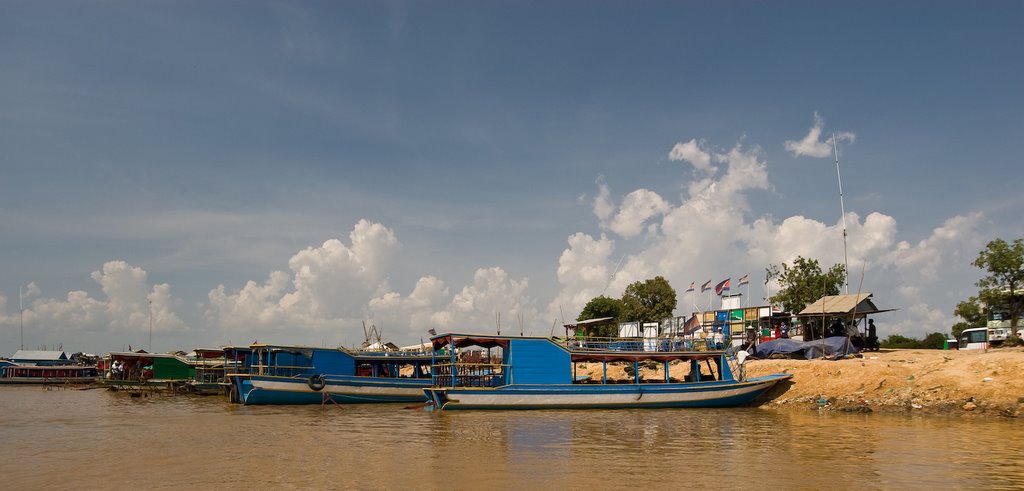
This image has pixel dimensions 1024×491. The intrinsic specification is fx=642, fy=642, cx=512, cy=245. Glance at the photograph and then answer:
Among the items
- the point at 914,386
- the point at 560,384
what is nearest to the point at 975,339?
the point at 914,386

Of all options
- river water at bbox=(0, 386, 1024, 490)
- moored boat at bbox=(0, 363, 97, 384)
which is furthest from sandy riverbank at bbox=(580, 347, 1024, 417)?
moored boat at bbox=(0, 363, 97, 384)

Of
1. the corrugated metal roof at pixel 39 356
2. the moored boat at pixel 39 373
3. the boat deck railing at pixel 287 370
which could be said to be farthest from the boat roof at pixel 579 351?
the corrugated metal roof at pixel 39 356

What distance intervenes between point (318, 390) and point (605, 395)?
14483 millimetres

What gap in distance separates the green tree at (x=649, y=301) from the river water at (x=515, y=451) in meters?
40.4

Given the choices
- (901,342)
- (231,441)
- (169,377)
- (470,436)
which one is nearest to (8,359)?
(169,377)

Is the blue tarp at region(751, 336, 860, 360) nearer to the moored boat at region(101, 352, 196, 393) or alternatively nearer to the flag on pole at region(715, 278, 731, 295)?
the flag on pole at region(715, 278, 731, 295)

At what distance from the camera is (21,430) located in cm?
2350

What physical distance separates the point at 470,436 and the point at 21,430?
1692 centimetres

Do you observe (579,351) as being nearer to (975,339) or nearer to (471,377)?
(471,377)

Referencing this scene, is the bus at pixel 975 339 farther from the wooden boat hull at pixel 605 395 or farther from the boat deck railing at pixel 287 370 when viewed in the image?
the boat deck railing at pixel 287 370

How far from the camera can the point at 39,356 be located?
226ft

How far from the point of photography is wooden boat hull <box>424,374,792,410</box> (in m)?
27.8

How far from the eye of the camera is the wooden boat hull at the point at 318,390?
32.1m

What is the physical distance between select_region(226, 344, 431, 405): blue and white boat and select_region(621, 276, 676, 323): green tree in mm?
37785
